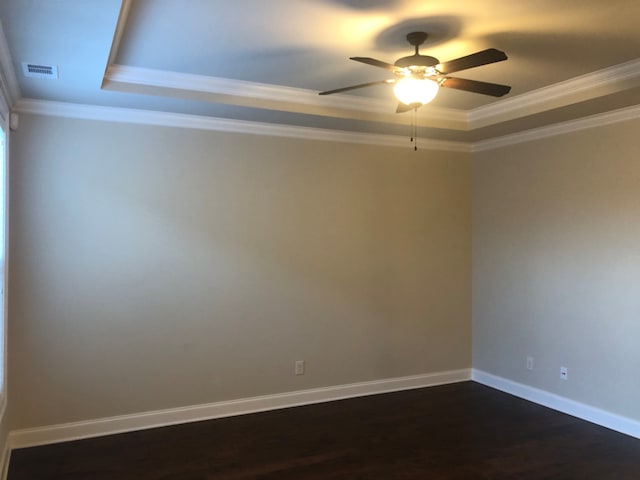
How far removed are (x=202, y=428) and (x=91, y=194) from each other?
1935 millimetres

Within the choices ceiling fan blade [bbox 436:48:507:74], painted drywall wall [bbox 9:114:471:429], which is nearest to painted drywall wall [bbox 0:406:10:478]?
painted drywall wall [bbox 9:114:471:429]

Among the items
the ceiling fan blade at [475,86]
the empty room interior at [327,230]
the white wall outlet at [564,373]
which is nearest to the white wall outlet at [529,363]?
the empty room interior at [327,230]

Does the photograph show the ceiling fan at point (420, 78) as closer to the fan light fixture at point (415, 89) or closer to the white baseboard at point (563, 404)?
the fan light fixture at point (415, 89)

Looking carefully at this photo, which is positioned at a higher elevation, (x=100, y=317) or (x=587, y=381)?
(x=100, y=317)

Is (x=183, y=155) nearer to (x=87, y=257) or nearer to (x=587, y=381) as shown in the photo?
(x=87, y=257)

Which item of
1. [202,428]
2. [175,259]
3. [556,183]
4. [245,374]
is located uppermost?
[556,183]

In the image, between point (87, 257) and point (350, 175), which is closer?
point (87, 257)

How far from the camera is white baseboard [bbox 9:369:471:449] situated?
359cm

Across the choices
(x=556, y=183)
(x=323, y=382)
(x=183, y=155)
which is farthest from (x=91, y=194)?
(x=556, y=183)

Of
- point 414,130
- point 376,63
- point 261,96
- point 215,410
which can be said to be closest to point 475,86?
point 376,63

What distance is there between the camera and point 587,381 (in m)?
4.10

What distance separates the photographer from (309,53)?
301cm

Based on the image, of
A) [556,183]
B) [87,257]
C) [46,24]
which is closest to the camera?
[46,24]

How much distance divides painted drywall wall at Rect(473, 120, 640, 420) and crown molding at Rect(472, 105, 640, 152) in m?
0.05
